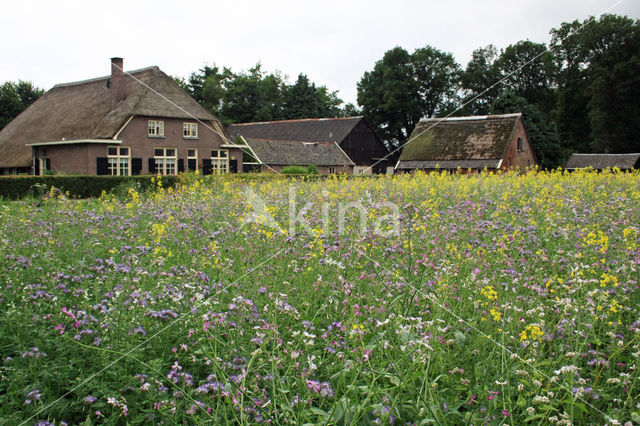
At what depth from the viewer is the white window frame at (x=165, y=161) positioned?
31094 millimetres

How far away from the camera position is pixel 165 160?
31.5 metres

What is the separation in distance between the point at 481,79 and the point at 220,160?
62.8ft

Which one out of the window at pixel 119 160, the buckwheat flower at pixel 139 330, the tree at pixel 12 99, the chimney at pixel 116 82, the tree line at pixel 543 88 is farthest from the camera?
the tree at pixel 12 99

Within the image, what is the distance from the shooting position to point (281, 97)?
229ft

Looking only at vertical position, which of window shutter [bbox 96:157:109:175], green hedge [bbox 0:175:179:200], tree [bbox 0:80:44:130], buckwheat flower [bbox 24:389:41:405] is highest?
tree [bbox 0:80:44:130]

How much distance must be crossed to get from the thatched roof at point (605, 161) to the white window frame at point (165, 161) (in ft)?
127

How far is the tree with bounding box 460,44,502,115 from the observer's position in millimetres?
22069

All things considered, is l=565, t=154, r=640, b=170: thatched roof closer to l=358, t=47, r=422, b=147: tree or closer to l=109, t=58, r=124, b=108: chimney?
l=358, t=47, r=422, b=147: tree

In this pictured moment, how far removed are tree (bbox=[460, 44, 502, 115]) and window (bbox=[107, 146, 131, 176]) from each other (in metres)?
20.9

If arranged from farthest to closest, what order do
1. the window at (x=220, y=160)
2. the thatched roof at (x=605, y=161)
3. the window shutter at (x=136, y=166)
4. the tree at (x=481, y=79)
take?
the thatched roof at (x=605, y=161), the window at (x=220, y=160), the window shutter at (x=136, y=166), the tree at (x=481, y=79)

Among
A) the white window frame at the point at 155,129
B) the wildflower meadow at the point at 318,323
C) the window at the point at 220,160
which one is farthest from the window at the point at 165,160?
the wildflower meadow at the point at 318,323

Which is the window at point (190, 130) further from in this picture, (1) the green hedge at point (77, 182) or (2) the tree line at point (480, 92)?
(2) the tree line at point (480, 92)

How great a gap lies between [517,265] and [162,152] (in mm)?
30478

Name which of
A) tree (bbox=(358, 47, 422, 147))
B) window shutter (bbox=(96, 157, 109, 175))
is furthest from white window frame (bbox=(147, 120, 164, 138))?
tree (bbox=(358, 47, 422, 147))
